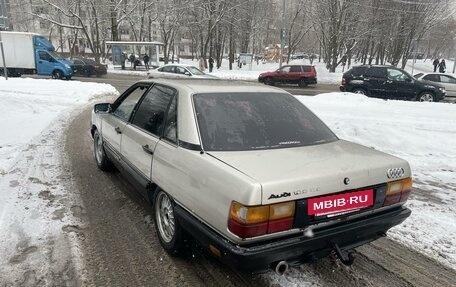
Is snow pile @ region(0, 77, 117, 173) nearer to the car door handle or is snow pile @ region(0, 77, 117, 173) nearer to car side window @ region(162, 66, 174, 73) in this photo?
the car door handle

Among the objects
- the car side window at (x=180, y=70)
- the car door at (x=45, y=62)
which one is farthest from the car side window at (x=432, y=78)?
the car door at (x=45, y=62)

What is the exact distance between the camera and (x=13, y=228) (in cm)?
375

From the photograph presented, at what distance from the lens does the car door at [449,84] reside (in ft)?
56.6

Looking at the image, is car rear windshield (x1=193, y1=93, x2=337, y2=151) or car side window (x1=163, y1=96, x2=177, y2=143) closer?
car rear windshield (x1=193, y1=93, x2=337, y2=151)

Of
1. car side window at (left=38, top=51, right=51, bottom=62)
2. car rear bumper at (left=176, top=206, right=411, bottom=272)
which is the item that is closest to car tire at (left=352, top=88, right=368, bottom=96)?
car rear bumper at (left=176, top=206, right=411, bottom=272)

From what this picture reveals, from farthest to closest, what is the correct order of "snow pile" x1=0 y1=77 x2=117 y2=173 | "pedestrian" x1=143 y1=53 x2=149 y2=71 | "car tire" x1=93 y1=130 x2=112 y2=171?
"pedestrian" x1=143 y1=53 x2=149 y2=71
"snow pile" x1=0 y1=77 x2=117 y2=173
"car tire" x1=93 y1=130 x2=112 y2=171

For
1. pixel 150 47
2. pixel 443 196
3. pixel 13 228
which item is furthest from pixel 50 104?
pixel 150 47

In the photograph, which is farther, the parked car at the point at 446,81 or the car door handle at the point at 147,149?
the parked car at the point at 446,81

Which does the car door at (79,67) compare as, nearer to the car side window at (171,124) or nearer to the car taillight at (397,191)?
the car side window at (171,124)

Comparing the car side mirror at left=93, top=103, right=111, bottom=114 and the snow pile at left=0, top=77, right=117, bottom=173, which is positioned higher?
the car side mirror at left=93, top=103, right=111, bottom=114

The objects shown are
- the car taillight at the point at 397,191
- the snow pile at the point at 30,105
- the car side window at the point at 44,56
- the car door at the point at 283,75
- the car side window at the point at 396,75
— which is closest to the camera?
the car taillight at the point at 397,191

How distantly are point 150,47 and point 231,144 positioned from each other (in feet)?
114

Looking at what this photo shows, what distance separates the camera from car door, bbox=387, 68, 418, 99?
53.4 ft

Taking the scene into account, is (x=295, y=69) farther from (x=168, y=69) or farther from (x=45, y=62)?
(x=45, y=62)
